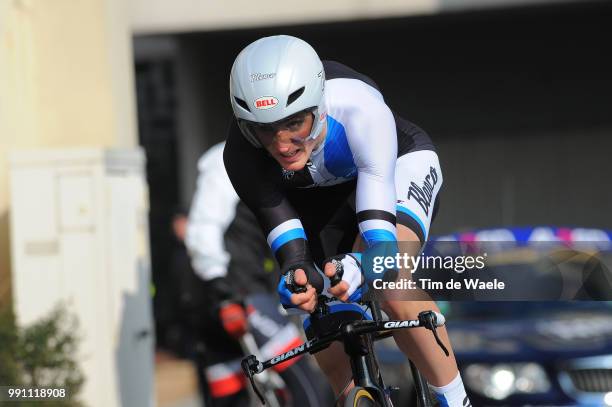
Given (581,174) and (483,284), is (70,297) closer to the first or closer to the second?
(483,284)

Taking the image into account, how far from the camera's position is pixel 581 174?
17109 millimetres

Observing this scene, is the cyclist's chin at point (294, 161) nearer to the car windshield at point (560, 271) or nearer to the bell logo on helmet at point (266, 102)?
the bell logo on helmet at point (266, 102)

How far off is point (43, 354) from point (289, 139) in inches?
176

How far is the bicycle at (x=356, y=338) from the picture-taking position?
4.25 meters

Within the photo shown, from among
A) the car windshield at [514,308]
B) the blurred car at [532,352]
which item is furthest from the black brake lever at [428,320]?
the car windshield at [514,308]

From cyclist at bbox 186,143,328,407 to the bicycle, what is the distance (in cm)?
318

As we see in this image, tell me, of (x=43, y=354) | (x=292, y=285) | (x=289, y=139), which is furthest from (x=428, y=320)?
(x=43, y=354)

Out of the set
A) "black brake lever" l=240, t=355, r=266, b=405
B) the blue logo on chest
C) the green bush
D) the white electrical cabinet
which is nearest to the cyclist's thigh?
the blue logo on chest

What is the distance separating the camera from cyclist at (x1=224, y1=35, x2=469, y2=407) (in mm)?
4242

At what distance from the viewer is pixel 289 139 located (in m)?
4.32

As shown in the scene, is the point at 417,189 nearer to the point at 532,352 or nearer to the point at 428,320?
the point at 428,320

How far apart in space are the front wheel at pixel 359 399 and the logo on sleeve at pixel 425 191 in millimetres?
839

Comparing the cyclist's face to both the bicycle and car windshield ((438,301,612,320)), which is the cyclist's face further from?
car windshield ((438,301,612,320))

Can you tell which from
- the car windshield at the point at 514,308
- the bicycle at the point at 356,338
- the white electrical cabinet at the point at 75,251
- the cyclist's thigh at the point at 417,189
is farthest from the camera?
the white electrical cabinet at the point at 75,251
